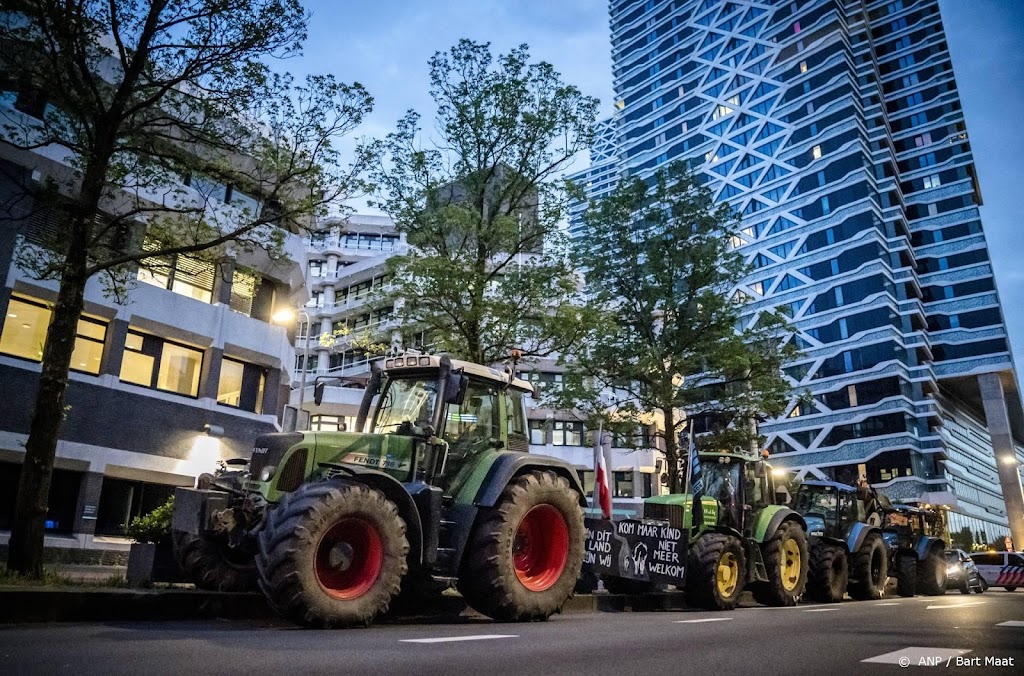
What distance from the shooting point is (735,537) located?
449 inches

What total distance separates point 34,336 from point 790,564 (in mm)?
18326

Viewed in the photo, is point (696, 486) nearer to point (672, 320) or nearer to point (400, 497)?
point (400, 497)

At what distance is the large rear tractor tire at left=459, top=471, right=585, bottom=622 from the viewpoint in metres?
7.17

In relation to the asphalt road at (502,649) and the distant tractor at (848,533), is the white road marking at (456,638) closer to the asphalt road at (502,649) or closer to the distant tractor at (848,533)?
the asphalt road at (502,649)

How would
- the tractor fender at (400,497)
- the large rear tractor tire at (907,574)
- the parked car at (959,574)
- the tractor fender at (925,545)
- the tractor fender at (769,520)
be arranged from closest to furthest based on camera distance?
the tractor fender at (400,497)
the tractor fender at (769,520)
the large rear tractor tire at (907,574)
the tractor fender at (925,545)
the parked car at (959,574)

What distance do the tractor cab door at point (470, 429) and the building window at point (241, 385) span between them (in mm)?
15725

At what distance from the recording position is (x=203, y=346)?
21.0 metres

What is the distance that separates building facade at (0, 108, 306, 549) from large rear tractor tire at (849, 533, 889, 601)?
1432 centimetres

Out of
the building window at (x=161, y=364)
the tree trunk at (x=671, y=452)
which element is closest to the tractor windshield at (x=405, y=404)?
the tree trunk at (x=671, y=452)

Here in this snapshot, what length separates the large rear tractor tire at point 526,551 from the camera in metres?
7.17

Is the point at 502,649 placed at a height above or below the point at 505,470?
below

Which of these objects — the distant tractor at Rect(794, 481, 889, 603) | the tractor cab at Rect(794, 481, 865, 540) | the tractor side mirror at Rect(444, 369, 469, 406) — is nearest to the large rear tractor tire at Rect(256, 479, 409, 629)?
the tractor side mirror at Rect(444, 369, 469, 406)

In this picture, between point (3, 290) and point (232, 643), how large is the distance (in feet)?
51.7

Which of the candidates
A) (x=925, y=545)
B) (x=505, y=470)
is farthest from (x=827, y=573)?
(x=505, y=470)
